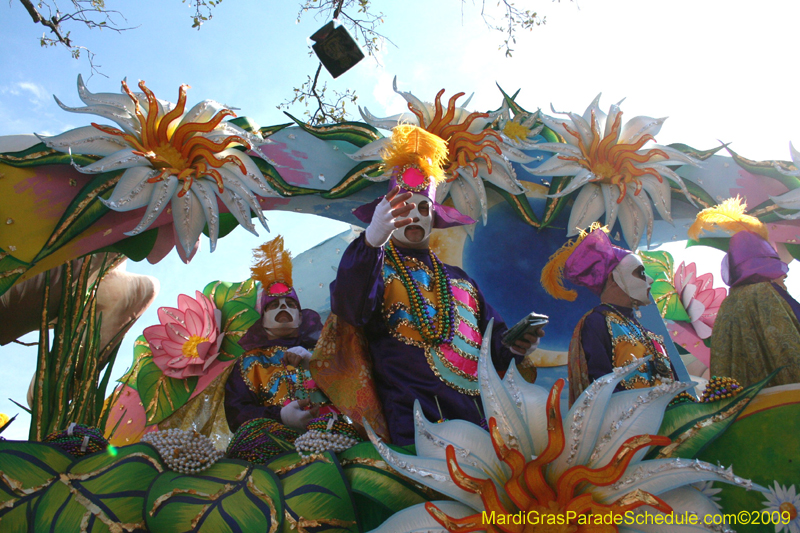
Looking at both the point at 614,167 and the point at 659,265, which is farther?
the point at 659,265

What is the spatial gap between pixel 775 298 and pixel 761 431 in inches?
65.1

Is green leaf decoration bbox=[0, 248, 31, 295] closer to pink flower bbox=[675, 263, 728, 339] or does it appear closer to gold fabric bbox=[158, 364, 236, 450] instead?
gold fabric bbox=[158, 364, 236, 450]

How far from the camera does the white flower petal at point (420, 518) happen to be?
182 centimetres

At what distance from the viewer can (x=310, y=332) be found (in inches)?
159

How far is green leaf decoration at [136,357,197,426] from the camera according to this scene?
455cm

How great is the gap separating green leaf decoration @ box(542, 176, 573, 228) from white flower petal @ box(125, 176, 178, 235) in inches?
98.2

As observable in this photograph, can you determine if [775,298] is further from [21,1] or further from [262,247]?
[21,1]

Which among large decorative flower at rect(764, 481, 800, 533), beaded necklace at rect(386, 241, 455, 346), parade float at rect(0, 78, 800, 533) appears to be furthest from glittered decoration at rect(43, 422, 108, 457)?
large decorative flower at rect(764, 481, 800, 533)

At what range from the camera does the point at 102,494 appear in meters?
2.14

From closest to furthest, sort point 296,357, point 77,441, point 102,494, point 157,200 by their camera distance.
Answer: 1. point 102,494
2. point 77,441
3. point 296,357
4. point 157,200

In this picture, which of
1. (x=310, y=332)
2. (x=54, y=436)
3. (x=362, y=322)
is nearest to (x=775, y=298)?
(x=362, y=322)

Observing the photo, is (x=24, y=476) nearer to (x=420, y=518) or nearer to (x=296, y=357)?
(x=296, y=357)

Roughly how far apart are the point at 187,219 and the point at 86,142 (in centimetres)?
70

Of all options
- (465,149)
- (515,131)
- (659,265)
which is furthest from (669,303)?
(465,149)
